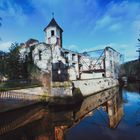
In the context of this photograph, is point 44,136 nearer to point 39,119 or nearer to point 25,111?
point 39,119

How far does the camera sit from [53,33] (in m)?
33.8

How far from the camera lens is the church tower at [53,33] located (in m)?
33.4

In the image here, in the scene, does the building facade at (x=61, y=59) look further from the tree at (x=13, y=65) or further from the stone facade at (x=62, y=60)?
the tree at (x=13, y=65)

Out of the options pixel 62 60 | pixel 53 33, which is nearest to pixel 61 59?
pixel 62 60

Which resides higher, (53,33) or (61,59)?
(53,33)

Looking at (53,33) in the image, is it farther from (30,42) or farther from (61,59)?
(61,59)

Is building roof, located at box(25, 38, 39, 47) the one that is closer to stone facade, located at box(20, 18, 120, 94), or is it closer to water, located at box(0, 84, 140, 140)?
stone facade, located at box(20, 18, 120, 94)

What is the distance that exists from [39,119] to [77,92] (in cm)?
→ 845

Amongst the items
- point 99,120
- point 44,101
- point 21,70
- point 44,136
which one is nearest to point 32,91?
point 44,101

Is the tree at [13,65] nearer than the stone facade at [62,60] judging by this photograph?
Yes

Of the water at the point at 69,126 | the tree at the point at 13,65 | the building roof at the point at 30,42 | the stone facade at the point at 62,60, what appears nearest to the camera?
the water at the point at 69,126

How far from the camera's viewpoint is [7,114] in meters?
12.5

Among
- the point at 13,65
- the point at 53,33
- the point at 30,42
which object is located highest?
the point at 53,33

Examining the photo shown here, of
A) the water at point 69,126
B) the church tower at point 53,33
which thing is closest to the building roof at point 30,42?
the church tower at point 53,33
